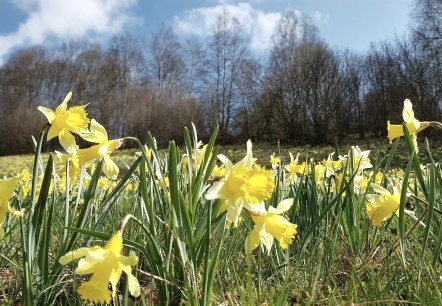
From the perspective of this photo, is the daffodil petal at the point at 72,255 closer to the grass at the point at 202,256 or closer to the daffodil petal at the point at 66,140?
the grass at the point at 202,256

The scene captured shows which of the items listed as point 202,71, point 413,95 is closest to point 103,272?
point 413,95

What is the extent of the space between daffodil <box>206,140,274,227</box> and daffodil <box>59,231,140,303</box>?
17 cm

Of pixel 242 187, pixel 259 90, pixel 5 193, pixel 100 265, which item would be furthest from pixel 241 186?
pixel 259 90

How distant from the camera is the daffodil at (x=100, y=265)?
1.95 feet

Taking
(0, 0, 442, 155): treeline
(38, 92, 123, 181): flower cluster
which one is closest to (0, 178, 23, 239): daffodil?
(38, 92, 123, 181): flower cluster

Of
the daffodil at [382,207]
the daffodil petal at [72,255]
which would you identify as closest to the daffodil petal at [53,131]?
the daffodil petal at [72,255]

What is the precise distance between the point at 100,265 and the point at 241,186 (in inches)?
10.4

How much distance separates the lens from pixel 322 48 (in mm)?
20719

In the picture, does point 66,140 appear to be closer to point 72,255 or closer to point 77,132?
point 77,132

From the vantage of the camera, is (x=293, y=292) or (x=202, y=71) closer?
(x=293, y=292)

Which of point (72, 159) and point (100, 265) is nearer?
point (100, 265)

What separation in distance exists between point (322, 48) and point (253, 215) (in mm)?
21320

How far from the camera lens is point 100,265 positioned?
24.1 inches

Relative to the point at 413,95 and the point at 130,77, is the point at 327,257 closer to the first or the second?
the point at 413,95
